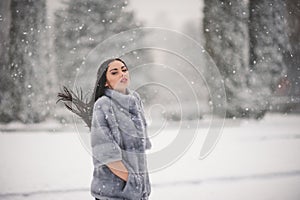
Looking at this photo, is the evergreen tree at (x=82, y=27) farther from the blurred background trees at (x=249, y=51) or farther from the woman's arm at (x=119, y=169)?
the woman's arm at (x=119, y=169)

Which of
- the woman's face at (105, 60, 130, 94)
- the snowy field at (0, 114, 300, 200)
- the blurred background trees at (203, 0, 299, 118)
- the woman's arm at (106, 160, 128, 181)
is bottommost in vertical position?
the snowy field at (0, 114, 300, 200)

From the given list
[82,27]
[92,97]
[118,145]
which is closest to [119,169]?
[118,145]

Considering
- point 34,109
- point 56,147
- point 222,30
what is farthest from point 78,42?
point 56,147

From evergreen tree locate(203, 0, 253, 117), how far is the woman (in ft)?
29.5

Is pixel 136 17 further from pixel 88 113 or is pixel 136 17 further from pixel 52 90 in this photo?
pixel 88 113

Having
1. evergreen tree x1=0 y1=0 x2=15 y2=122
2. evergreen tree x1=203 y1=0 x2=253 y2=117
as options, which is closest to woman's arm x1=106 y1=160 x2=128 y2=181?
evergreen tree x1=0 y1=0 x2=15 y2=122

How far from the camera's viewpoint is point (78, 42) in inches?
458

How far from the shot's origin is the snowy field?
150 inches

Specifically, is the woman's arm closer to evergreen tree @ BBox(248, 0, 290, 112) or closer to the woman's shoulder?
the woman's shoulder

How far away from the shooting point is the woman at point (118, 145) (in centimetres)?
184

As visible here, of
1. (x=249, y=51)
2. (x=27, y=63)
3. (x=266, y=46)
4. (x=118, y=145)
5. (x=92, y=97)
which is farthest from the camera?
(x=249, y=51)

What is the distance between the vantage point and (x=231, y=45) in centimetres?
1073

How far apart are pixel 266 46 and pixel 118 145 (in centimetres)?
948

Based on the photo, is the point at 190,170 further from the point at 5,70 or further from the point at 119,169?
the point at 5,70
